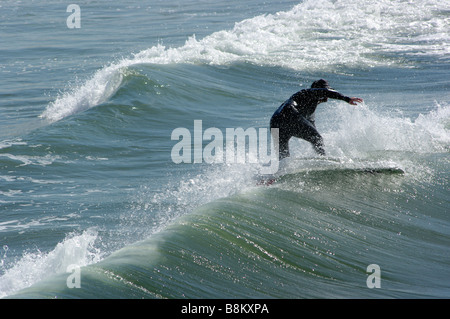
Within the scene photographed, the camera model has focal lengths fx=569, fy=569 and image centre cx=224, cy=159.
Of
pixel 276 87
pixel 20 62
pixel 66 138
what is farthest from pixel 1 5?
pixel 66 138

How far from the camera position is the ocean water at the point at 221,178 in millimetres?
5168

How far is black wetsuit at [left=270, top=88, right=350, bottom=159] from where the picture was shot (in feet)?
26.7

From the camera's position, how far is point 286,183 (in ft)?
24.5

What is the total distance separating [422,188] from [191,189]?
3.25m

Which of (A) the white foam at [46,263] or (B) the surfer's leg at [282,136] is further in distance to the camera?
(B) the surfer's leg at [282,136]

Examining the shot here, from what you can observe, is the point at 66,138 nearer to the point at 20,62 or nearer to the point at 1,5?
the point at 20,62
